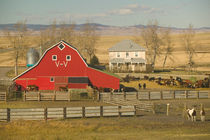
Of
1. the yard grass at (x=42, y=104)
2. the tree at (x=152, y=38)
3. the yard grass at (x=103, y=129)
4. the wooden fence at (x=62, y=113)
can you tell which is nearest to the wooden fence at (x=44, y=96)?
the yard grass at (x=42, y=104)

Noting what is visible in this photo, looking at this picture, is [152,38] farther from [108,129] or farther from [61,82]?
[108,129]

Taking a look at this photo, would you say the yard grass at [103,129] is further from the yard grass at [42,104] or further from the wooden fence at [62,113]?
the yard grass at [42,104]

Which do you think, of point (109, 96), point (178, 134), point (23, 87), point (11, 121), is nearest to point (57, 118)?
point (11, 121)

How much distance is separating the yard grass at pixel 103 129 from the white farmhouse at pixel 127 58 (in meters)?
53.4

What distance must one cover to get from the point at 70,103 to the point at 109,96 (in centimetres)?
506

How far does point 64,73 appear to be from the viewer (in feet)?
176

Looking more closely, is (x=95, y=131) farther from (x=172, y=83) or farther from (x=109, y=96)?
(x=172, y=83)

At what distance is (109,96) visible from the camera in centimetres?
4353

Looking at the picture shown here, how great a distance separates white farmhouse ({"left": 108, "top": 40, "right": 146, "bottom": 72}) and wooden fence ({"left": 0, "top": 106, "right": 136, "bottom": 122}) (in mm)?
51320

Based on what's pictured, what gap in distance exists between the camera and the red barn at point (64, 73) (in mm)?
52688

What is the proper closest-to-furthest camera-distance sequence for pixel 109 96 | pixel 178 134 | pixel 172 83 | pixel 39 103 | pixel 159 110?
Result: pixel 178 134 < pixel 159 110 < pixel 39 103 < pixel 109 96 < pixel 172 83

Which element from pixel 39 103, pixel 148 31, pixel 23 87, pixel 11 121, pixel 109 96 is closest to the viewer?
pixel 11 121

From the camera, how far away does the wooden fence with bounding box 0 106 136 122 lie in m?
29.4

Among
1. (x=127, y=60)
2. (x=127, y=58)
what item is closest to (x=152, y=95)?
(x=127, y=60)
